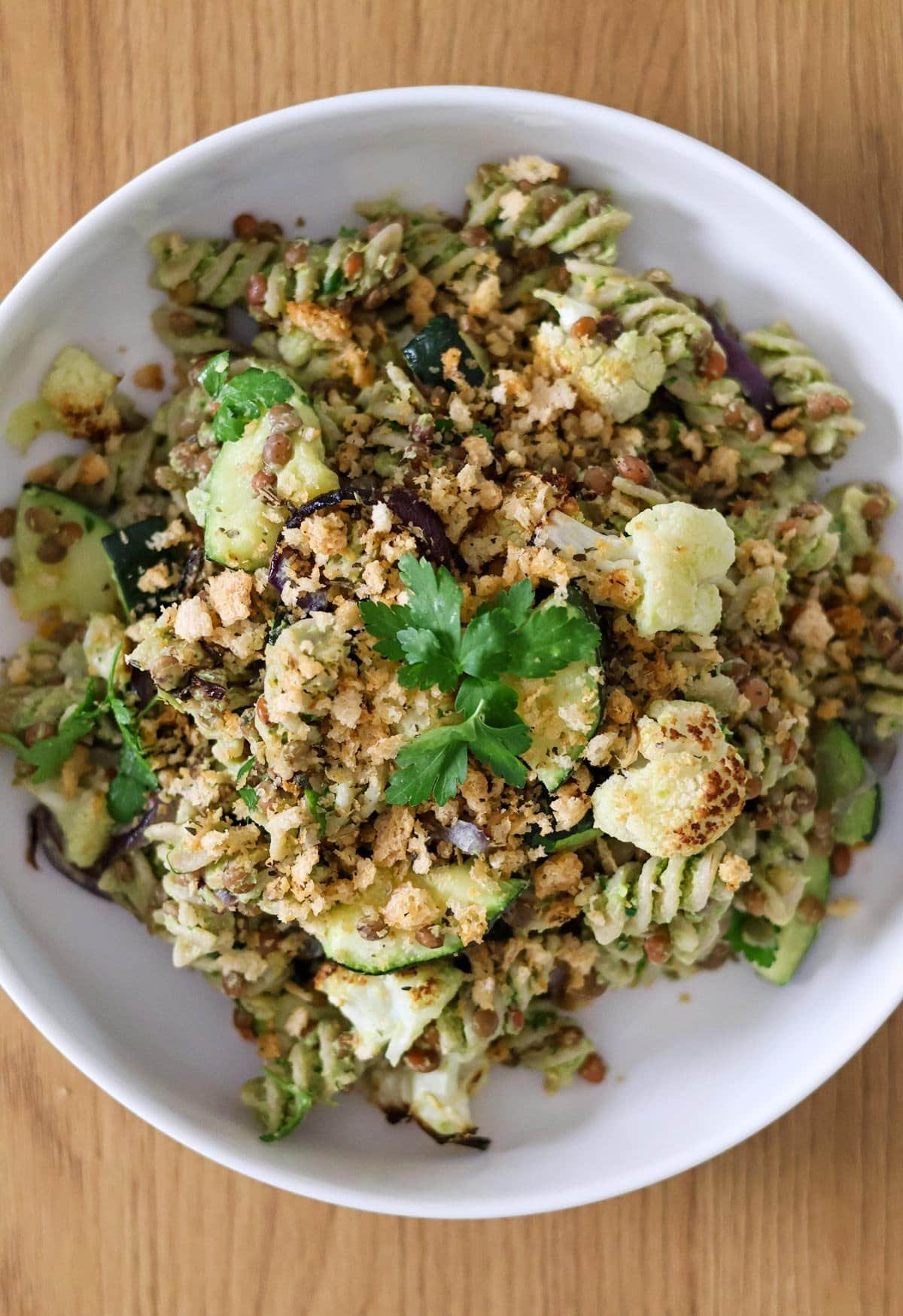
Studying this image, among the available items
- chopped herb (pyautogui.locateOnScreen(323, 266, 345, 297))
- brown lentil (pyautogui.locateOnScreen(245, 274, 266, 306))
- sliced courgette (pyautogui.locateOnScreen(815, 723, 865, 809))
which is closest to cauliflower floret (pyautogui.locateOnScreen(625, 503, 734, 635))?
sliced courgette (pyautogui.locateOnScreen(815, 723, 865, 809))

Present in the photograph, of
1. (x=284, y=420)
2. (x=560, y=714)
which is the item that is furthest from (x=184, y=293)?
(x=560, y=714)

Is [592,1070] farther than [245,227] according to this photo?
Yes

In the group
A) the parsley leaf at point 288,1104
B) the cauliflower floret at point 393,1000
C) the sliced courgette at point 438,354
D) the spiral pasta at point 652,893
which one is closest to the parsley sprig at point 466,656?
the spiral pasta at point 652,893

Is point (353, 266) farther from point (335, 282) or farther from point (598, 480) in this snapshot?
point (598, 480)

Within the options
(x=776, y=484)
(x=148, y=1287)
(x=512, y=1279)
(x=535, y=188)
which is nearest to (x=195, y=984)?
(x=148, y=1287)

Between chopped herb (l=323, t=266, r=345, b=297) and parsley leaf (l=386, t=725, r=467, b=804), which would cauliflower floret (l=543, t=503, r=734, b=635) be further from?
chopped herb (l=323, t=266, r=345, b=297)
